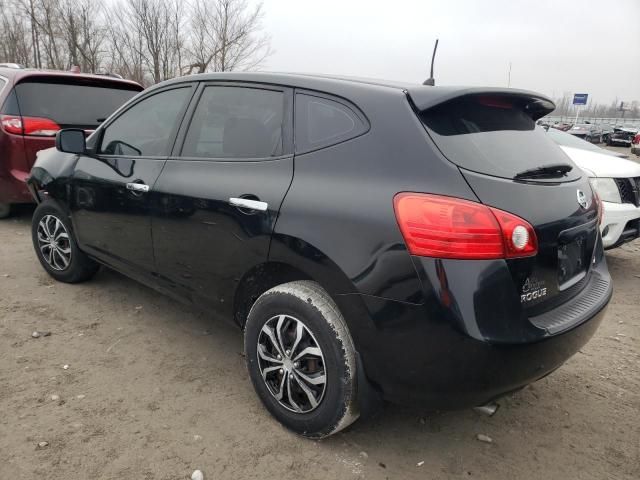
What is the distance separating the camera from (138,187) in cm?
300

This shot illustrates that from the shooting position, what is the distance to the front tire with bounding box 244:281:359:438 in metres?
2.06

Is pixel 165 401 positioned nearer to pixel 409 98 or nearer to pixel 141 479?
pixel 141 479

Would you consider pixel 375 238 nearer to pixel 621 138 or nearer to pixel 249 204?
pixel 249 204

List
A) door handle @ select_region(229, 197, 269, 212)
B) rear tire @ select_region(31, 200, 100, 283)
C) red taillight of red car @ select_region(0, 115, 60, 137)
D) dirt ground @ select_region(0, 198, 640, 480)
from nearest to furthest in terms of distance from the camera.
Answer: dirt ground @ select_region(0, 198, 640, 480) → door handle @ select_region(229, 197, 269, 212) → rear tire @ select_region(31, 200, 100, 283) → red taillight of red car @ select_region(0, 115, 60, 137)

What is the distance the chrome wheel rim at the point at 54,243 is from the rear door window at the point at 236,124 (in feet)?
5.58

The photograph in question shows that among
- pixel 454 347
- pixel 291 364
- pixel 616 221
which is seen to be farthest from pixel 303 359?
pixel 616 221

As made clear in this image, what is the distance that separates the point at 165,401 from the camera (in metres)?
2.56

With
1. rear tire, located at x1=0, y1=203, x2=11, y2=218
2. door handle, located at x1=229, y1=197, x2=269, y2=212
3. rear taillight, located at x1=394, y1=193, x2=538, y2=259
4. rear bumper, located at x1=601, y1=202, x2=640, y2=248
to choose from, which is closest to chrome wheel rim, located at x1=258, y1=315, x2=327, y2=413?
door handle, located at x1=229, y1=197, x2=269, y2=212

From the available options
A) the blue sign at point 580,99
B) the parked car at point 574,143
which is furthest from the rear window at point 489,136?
the blue sign at point 580,99

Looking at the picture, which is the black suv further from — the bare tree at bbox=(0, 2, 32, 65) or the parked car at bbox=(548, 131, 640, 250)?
the bare tree at bbox=(0, 2, 32, 65)

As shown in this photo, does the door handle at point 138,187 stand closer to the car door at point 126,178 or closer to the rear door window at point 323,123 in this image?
the car door at point 126,178

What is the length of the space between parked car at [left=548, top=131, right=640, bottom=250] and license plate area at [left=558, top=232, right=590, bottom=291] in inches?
96.2

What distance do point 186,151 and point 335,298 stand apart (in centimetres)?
139

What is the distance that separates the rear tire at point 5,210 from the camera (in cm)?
585
